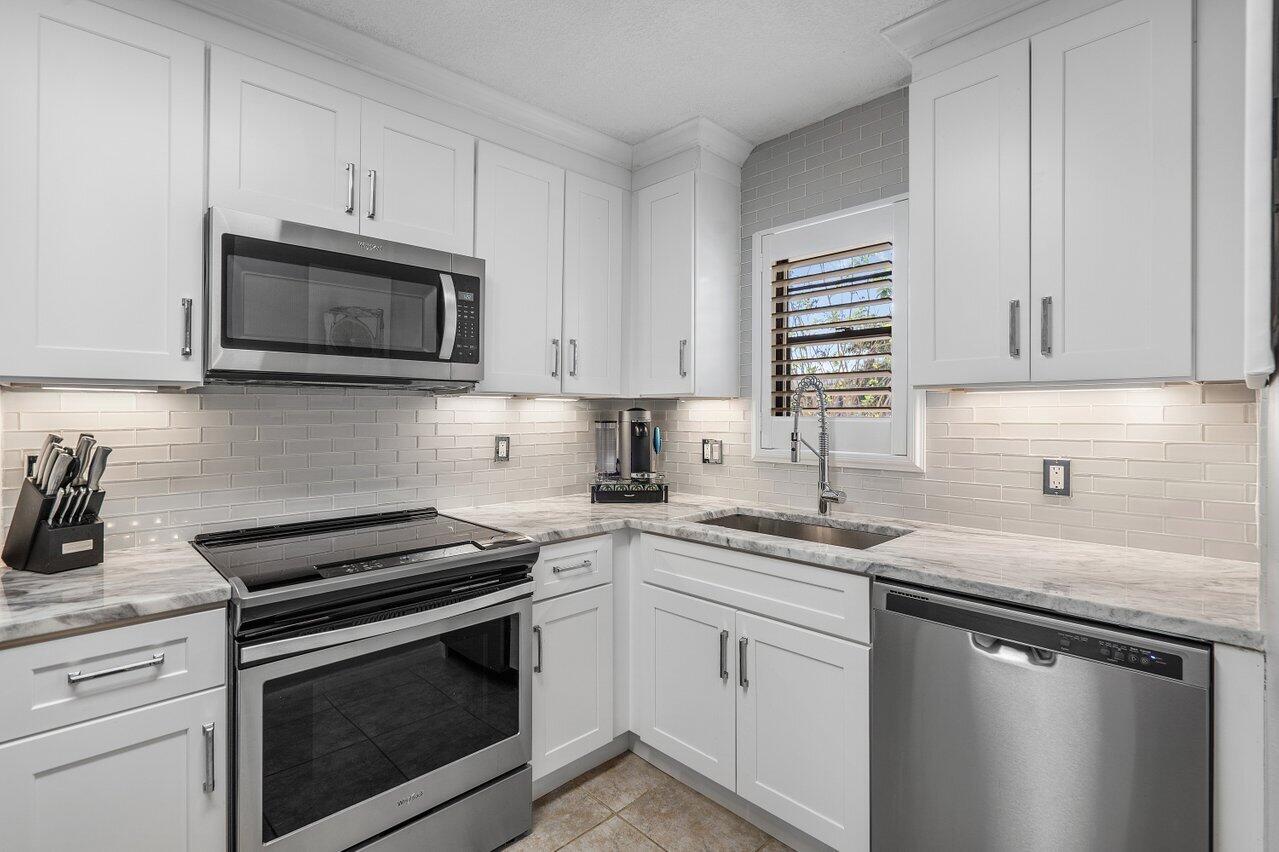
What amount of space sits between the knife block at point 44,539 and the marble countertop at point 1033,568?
3.71ft

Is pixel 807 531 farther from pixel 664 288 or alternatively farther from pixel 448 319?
pixel 448 319

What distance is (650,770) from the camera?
8.07ft

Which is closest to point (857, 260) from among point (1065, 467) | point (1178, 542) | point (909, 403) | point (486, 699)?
point (909, 403)

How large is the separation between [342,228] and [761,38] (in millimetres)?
1496

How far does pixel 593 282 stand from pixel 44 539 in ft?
6.57

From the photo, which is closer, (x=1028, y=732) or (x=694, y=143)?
(x=1028, y=732)

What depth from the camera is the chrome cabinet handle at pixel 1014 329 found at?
6.01ft

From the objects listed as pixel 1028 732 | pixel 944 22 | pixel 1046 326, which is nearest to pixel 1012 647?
pixel 1028 732

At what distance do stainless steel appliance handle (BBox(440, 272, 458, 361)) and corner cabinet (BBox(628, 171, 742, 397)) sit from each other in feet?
3.19

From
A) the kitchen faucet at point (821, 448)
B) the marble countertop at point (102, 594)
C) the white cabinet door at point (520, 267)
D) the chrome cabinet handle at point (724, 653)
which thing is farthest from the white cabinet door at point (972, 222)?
the marble countertop at point (102, 594)

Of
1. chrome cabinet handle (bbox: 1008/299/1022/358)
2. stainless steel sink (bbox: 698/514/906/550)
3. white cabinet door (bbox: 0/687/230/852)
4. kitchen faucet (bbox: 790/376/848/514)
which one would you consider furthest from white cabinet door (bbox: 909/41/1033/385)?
white cabinet door (bbox: 0/687/230/852)

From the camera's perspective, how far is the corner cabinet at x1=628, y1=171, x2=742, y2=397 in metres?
2.76

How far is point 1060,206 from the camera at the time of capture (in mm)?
1761

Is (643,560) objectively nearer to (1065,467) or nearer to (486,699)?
(486,699)
